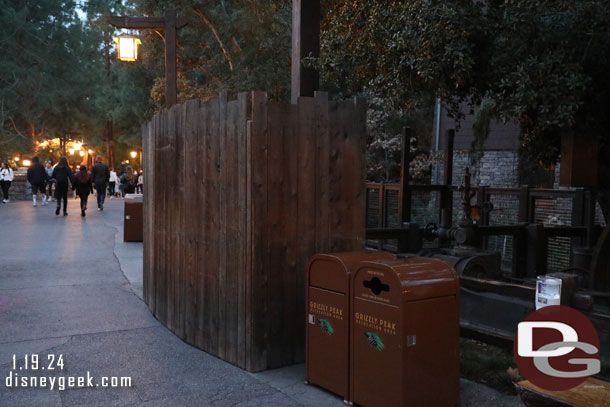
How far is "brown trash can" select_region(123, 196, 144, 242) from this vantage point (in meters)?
13.6

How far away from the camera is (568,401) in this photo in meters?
3.41

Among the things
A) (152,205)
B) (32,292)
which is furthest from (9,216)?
(152,205)

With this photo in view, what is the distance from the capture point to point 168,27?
14242mm

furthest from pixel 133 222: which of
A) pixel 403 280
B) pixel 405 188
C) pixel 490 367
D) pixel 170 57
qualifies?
pixel 403 280

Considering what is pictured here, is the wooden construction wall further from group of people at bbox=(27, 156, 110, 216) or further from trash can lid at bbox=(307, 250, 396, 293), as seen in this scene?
group of people at bbox=(27, 156, 110, 216)

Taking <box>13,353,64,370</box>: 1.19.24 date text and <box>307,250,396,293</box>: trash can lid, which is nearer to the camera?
<box>307,250,396,293</box>: trash can lid

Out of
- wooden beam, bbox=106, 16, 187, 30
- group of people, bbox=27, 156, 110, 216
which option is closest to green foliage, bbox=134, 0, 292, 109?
group of people, bbox=27, 156, 110, 216

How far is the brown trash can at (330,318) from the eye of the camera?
15.2 ft

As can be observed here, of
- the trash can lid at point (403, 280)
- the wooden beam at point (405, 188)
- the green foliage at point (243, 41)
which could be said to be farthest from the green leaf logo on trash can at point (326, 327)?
the green foliage at point (243, 41)

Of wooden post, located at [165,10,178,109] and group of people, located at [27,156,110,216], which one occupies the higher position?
wooden post, located at [165,10,178,109]

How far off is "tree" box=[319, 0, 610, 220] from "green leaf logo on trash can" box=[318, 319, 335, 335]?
387cm

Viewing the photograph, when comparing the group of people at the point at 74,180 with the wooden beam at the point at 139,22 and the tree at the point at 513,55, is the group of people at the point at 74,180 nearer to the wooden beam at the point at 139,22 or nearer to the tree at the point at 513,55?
the wooden beam at the point at 139,22

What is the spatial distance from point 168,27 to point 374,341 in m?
11.7

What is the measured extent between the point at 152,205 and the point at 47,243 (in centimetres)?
678
